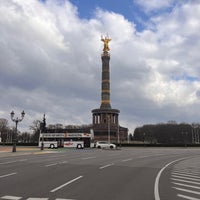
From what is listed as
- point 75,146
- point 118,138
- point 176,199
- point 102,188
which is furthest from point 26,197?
point 118,138

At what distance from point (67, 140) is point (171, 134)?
96424mm

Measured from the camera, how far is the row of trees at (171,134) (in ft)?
495

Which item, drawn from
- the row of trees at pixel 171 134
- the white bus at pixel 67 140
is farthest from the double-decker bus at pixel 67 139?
the row of trees at pixel 171 134

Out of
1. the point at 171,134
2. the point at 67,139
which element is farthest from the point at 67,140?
the point at 171,134

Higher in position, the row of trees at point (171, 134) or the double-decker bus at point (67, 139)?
the row of trees at point (171, 134)

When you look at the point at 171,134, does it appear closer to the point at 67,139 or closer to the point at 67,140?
the point at 67,140

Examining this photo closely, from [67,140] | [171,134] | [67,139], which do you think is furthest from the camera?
[171,134]

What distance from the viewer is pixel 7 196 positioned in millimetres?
9344

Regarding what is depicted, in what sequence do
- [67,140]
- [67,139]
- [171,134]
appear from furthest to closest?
[171,134] → [67,140] → [67,139]

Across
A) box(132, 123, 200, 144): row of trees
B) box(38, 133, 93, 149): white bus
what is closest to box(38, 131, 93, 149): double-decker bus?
box(38, 133, 93, 149): white bus

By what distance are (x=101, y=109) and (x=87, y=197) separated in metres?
105

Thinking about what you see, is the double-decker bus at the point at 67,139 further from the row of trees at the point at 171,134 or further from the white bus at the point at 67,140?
the row of trees at the point at 171,134

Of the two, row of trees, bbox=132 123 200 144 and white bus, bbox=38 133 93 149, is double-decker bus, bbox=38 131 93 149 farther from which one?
row of trees, bbox=132 123 200 144

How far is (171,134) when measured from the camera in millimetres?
152875
